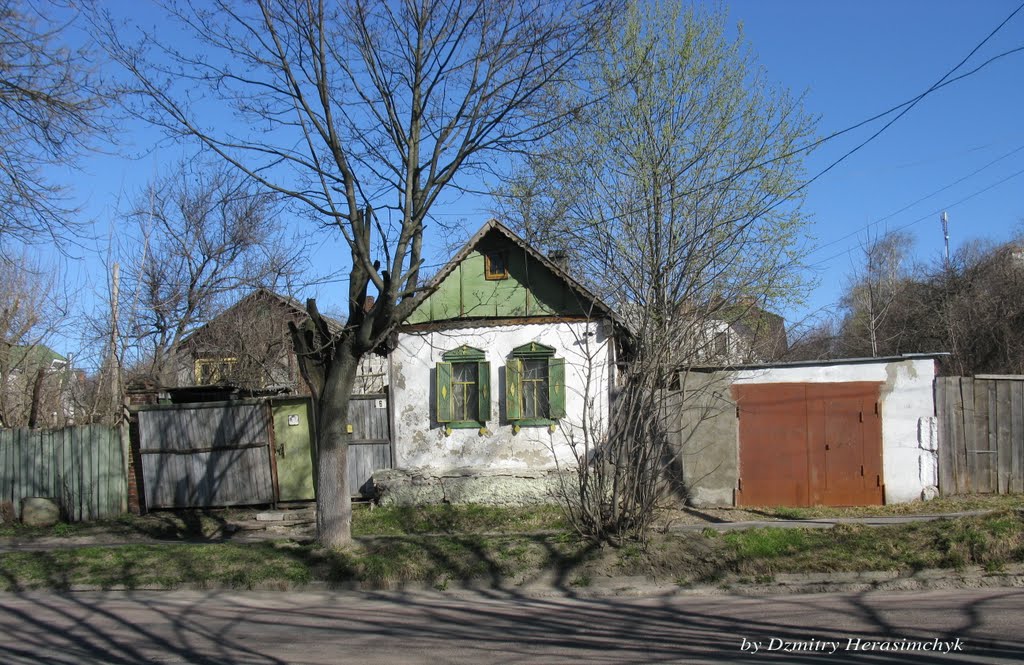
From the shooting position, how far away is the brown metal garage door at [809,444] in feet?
45.8

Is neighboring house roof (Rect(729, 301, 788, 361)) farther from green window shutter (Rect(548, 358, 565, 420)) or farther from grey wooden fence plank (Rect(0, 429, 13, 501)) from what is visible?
grey wooden fence plank (Rect(0, 429, 13, 501))

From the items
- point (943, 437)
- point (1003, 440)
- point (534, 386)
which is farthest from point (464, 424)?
point (1003, 440)

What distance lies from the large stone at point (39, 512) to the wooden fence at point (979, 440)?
53.3ft

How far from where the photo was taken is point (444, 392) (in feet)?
51.9

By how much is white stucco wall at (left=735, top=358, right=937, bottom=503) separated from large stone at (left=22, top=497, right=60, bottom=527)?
511 inches

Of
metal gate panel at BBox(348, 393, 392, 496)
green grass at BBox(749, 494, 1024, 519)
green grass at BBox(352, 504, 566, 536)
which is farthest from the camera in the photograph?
metal gate panel at BBox(348, 393, 392, 496)

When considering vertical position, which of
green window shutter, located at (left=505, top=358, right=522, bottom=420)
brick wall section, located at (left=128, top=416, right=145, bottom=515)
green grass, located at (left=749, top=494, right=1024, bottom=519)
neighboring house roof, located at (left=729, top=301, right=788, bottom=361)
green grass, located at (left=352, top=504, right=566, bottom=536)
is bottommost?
green grass, located at (left=352, top=504, right=566, bottom=536)

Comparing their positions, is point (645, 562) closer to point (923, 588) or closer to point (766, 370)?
point (923, 588)

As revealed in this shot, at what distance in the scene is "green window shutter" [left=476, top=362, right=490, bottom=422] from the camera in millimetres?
15719

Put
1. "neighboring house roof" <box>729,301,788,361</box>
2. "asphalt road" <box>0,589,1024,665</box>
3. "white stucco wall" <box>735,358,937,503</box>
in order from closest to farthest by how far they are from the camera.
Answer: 1. "asphalt road" <box>0,589,1024,665</box>
2. "white stucco wall" <box>735,358,937,503</box>
3. "neighboring house roof" <box>729,301,788,361</box>

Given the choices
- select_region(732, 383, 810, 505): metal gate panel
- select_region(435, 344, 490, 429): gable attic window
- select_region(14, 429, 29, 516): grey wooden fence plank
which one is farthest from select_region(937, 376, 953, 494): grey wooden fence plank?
select_region(14, 429, 29, 516): grey wooden fence plank

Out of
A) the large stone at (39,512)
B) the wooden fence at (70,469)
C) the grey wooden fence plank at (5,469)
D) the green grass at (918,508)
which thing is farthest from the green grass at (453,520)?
the grey wooden fence plank at (5,469)

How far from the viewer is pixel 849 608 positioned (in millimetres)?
8406

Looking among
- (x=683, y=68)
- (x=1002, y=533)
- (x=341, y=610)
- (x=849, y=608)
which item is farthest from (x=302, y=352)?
(x=683, y=68)
